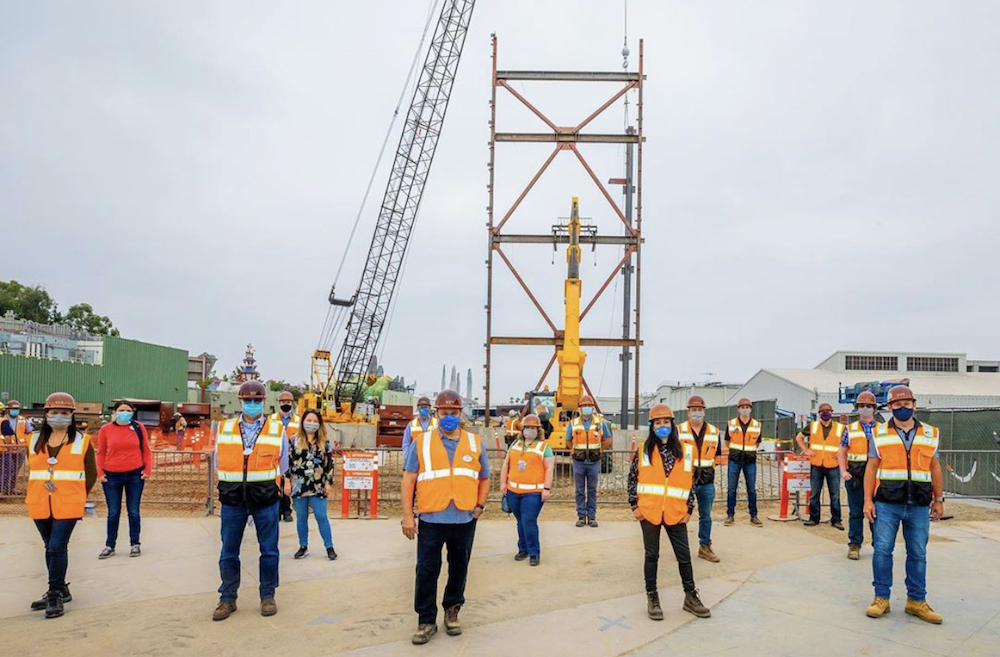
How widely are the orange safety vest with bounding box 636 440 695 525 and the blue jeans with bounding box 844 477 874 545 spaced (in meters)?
3.48

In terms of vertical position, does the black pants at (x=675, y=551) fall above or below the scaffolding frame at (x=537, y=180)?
Result: below

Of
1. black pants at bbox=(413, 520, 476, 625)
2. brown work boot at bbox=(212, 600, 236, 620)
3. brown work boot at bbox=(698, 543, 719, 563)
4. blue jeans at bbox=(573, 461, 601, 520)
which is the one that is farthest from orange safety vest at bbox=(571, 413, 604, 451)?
brown work boot at bbox=(212, 600, 236, 620)

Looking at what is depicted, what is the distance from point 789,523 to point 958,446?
8428 mm

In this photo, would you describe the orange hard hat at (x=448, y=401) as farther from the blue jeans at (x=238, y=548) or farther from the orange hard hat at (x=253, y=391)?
the blue jeans at (x=238, y=548)

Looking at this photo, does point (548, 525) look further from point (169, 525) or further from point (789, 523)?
point (169, 525)

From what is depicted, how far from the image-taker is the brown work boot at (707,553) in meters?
8.41

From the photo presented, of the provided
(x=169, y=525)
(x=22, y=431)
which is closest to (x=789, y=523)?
(x=169, y=525)

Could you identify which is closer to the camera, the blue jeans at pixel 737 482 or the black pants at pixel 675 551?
the black pants at pixel 675 551

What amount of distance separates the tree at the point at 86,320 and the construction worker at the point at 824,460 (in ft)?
232

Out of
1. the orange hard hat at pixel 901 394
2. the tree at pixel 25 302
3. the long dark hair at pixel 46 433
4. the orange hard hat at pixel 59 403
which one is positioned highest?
the tree at pixel 25 302

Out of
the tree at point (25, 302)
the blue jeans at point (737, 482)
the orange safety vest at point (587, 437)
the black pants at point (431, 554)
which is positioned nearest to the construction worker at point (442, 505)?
the black pants at point (431, 554)

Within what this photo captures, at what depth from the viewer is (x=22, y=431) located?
15344 millimetres

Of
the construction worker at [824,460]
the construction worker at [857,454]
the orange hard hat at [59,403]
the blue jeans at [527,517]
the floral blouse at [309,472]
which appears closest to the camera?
the orange hard hat at [59,403]

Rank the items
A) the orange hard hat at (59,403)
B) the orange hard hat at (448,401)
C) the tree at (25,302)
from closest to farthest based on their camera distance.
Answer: the orange hard hat at (448,401) < the orange hard hat at (59,403) < the tree at (25,302)
